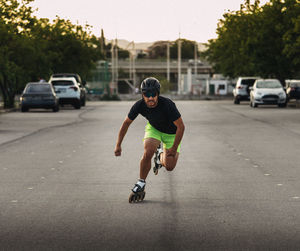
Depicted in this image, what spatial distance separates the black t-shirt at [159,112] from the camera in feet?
27.9

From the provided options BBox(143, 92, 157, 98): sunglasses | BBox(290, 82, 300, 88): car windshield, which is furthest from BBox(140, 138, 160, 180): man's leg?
BBox(290, 82, 300, 88): car windshield

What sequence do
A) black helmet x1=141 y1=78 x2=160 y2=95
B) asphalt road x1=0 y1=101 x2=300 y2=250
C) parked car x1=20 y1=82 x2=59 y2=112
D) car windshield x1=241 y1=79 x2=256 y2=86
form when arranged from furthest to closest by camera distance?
car windshield x1=241 y1=79 x2=256 y2=86
parked car x1=20 y1=82 x2=59 y2=112
black helmet x1=141 y1=78 x2=160 y2=95
asphalt road x1=0 y1=101 x2=300 y2=250

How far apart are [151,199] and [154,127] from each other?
0.85 m

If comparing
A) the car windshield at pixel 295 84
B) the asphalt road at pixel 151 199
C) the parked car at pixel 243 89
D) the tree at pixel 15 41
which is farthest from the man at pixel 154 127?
the car windshield at pixel 295 84

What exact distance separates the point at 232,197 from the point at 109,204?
1.53 m

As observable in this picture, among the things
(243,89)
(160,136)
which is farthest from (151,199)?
(243,89)

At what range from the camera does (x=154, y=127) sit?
Result: 8.96 m

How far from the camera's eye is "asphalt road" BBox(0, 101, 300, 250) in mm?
6664

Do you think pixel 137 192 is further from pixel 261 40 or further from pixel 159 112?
pixel 261 40

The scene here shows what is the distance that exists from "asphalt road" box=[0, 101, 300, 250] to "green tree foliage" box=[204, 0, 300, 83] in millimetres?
24235

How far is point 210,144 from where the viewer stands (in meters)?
17.5

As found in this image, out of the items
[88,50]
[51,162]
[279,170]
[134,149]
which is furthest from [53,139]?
[88,50]

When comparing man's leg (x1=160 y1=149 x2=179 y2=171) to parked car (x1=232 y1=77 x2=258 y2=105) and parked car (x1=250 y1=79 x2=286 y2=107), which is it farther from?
parked car (x1=232 y1=77 x2=258 y2=105)

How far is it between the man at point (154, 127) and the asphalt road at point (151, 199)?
0.41m
